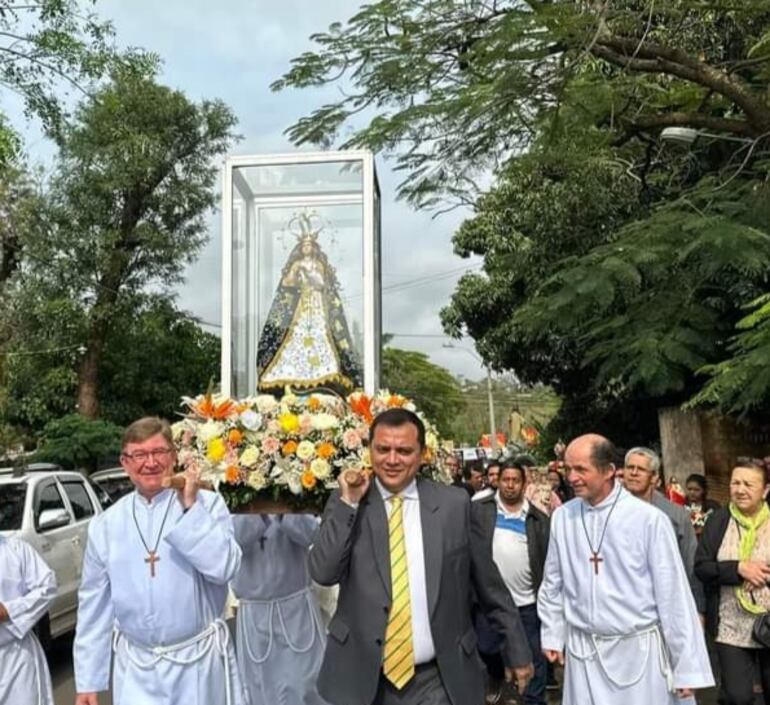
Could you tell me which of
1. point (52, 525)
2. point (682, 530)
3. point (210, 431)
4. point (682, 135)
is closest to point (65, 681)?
point (52, 525)

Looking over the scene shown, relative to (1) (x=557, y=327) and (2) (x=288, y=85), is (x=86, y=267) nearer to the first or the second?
(2) (x=288, y=85)

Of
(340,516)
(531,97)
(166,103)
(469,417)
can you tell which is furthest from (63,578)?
(469,417)

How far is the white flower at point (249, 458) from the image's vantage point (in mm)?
A: 4199

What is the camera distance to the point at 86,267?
21.0m

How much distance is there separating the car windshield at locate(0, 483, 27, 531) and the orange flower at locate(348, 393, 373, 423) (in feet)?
16.4

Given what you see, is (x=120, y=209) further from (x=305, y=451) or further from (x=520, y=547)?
(x=305, y=451)

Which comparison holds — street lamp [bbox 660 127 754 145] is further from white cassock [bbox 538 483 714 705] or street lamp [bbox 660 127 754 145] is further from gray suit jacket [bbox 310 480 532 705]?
gray suit jacket [bbox 310 480 532 705]

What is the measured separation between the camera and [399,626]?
3371mm

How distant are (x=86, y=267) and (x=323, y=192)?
16.0 m

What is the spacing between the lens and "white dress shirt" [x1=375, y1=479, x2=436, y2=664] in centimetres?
337

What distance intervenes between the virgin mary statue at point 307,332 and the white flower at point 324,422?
1614 mm

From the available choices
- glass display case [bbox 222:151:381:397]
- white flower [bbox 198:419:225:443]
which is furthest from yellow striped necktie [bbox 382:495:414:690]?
glass display case [bbox 222:151:381:397]

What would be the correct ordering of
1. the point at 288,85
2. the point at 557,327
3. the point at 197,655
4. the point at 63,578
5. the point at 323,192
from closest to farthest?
the point at 197,655 < the point at 323,192 < the point at 63,578 < the point at 557,327 < the point at 288,85

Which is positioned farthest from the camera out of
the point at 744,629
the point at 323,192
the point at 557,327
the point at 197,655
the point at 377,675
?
the point at 557,327
